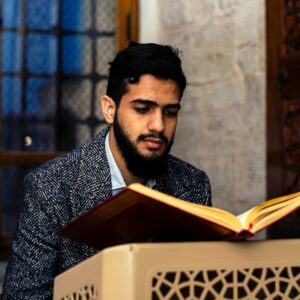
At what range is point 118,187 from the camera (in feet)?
9.02

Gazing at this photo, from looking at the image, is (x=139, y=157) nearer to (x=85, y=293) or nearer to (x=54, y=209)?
(x=54, y=209)

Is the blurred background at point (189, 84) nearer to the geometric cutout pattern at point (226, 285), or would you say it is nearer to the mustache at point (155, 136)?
the mustache at point (155, 136)

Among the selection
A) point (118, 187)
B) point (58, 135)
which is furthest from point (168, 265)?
point (58, 135)

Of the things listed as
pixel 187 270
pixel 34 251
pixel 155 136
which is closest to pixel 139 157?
pixel 155 136

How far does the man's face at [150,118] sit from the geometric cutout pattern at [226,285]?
2.20 feet

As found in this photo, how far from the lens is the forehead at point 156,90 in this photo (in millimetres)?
2471

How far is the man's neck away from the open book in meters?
0.76

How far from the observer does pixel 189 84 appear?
18.1ft

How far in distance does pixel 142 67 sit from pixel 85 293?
0.88 m

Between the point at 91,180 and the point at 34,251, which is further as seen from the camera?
the point at 91,180

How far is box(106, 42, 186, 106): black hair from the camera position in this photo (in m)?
2.53

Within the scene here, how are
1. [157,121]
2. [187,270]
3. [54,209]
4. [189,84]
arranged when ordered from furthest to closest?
[189,84]
[54,209]
[157,121]
[187,270]

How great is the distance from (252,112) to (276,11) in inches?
22.3

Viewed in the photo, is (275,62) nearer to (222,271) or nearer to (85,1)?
(85,1)
